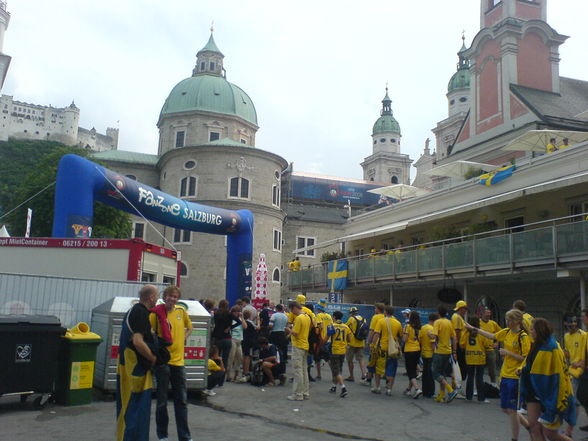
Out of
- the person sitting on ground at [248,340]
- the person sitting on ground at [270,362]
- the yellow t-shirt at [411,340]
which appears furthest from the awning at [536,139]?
the person sitting on ground at [270,362]

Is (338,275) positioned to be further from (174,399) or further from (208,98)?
(208,98)

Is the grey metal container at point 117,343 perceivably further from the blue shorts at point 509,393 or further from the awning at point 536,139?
the awning at point 536,139

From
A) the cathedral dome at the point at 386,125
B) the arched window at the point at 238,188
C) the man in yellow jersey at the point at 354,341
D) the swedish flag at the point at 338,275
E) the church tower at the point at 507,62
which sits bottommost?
the man in yellow jersey at the point at 354,341

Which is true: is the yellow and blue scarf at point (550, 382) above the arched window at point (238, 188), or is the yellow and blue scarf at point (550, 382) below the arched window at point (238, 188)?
below

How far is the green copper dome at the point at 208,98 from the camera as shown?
190 feet

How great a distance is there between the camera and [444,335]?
1062cm

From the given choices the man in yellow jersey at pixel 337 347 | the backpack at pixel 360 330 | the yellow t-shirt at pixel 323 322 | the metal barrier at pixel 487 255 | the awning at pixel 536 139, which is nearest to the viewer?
the man in yellow jersey at pixel 337 347

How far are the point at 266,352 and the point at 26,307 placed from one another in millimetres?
4862

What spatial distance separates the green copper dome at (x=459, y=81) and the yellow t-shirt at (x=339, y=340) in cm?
6900

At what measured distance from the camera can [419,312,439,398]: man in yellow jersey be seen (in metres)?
11.1

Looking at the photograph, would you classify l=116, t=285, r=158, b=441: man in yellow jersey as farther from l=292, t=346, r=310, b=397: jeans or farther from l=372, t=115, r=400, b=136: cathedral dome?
l=372, t=115, r=400, b=136: cathedral dome

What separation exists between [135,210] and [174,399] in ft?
42.5

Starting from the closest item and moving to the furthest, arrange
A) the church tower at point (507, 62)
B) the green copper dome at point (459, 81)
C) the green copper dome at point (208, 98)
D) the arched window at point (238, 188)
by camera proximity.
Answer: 1. the church tower at point (507, 62)
2. the arched window at point (238, 188)
3. the green copper dome at point (208, 98)
4. the green copper dome at point (459, 81)

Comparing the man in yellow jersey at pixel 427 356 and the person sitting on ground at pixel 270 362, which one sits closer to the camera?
the man in yellow jersey at pixel 427 356
